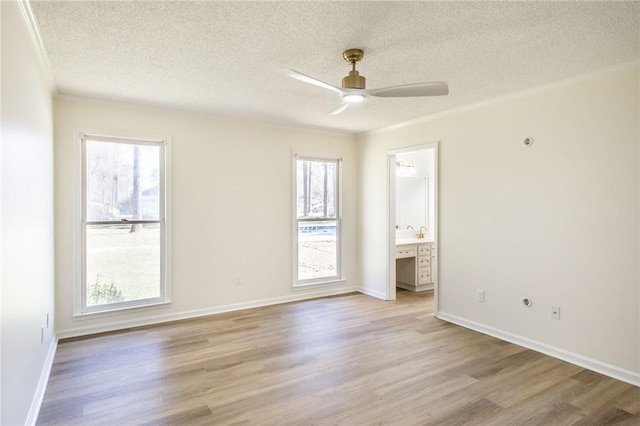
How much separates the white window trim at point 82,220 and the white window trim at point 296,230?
164 centimetres

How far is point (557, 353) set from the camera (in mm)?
3371

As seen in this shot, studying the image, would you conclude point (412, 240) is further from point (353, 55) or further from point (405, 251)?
point (353, 55)

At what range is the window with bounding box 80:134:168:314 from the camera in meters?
3.97

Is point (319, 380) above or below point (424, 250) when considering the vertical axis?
below

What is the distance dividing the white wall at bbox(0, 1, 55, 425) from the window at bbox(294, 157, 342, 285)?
10.0ft

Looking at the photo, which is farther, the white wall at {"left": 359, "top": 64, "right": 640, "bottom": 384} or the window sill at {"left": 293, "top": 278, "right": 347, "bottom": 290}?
the window sill at {"left": 293, "top": 278, "right": 347, "bottom": 290}

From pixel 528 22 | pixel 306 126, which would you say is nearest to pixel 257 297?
pixel 306 126

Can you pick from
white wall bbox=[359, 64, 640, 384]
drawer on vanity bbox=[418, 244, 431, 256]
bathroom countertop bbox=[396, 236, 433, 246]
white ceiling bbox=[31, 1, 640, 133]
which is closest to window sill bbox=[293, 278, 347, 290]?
bathroom countertop bbox=[396, 236, 433, 246]

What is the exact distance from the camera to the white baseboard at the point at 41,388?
229cm

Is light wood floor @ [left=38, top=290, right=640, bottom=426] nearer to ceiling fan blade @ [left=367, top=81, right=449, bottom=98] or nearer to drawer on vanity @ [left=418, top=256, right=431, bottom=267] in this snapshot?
drawer on vanity @ [left=418, top=256, right=431, bottom=267]

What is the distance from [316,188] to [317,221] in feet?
1.59

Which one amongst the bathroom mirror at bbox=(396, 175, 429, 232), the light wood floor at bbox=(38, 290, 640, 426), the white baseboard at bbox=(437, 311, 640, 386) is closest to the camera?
the light wood floor at bbox=(38, 290, 640, 426)

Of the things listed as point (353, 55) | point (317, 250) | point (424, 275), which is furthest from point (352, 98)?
point (424, 275)

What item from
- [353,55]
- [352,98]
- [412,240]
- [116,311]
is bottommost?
[116,311]
